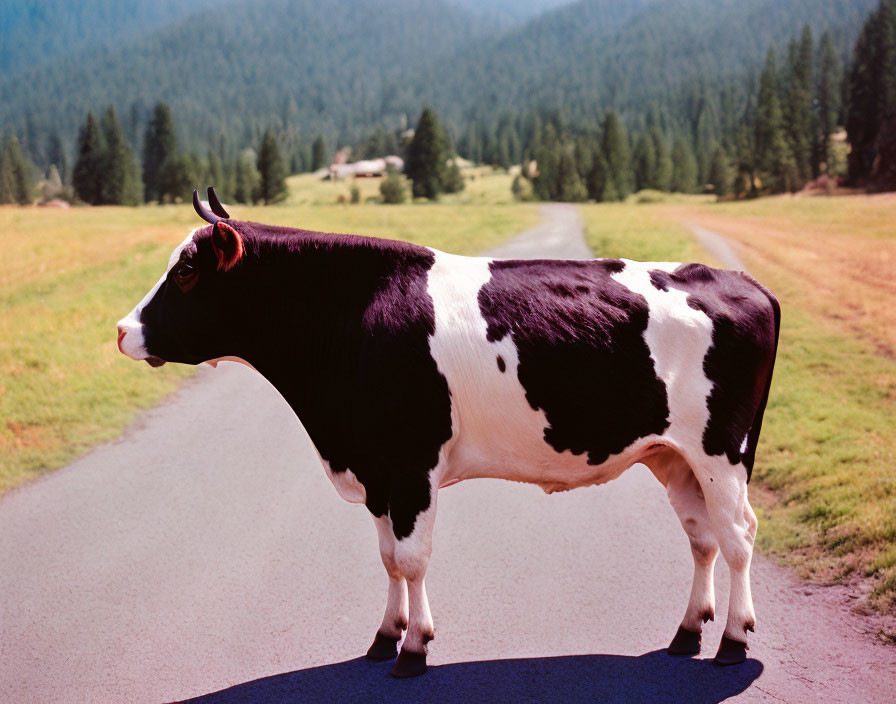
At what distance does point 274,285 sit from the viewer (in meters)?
4.82

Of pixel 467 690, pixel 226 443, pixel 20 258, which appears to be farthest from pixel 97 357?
pixel 20 258

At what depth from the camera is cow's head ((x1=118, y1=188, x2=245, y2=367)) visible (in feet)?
15.4

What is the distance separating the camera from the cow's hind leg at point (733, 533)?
4.70m

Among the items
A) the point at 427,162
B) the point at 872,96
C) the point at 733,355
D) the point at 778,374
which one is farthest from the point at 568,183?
the point at 733,355

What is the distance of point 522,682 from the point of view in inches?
184

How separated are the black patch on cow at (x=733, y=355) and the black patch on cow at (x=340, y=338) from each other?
154 centimetres

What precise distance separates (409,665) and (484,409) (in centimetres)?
157

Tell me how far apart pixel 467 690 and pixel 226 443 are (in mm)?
6043

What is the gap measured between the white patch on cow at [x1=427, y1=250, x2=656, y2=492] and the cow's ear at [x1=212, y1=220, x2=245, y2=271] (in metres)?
1.12

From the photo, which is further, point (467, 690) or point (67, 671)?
point (67, 671)

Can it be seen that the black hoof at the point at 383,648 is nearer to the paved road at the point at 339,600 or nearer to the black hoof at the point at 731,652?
the paved road at the point at 339,600

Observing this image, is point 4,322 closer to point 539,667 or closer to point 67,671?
point 67,671

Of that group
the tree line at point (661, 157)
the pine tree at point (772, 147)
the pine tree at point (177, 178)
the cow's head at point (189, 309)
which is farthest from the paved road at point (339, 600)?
the pine tree at point (772, 147)

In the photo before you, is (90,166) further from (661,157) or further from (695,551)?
(695,551)
